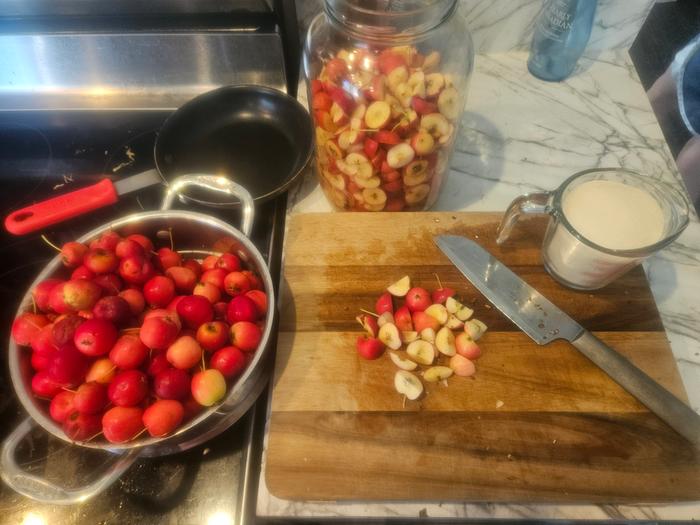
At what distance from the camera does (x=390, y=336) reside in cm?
79

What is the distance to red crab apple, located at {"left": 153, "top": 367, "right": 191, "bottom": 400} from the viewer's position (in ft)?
2.25

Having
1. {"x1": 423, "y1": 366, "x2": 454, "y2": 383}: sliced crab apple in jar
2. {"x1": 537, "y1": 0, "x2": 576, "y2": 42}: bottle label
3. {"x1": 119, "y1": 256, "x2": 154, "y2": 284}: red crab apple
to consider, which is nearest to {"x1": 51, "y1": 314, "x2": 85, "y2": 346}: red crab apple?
{"x1": 119, "y1": 256, "x2": 154, "y2": 284}: red crab apple

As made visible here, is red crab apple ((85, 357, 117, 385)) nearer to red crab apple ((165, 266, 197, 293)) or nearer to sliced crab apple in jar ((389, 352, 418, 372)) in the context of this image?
red crab apple ((165, 266, 197, 293))

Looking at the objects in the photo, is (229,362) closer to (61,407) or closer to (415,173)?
(61,407)

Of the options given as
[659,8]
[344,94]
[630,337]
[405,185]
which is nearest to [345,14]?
[344,94]

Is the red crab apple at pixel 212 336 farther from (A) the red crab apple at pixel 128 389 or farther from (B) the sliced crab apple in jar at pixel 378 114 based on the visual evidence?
(B) the sliced crab apple in jar at pixel 378 114

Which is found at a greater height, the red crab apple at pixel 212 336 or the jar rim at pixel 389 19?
the jar rim at pixel 389 19

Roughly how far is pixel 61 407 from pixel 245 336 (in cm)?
26

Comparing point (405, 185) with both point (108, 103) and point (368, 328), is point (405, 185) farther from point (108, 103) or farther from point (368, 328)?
point (108, 103)

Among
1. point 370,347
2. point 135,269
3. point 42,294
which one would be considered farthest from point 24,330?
point 370,347

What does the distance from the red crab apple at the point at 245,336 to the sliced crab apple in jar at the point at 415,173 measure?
1.25 feet

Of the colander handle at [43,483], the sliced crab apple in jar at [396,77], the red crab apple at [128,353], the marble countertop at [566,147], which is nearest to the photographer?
the colander handle at [43,483]

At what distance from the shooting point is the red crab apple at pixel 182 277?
0.82 metres

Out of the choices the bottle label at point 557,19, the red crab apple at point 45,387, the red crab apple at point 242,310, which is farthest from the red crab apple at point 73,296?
the bottle label at point 557,19
